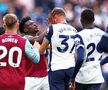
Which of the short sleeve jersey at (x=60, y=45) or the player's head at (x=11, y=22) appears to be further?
the short sleeve jersey at (x=60, y=45)

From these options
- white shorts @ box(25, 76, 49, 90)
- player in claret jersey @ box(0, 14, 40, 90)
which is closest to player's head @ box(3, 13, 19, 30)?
player in claret jersey @ box(0, 14, 40, 90)

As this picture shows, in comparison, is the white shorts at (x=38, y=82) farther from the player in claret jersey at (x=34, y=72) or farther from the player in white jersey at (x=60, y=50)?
the player in white jersey at (x=60, y=50)

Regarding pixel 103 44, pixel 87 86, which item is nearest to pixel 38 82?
pixel 87 86

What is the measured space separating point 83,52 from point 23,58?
102 cm

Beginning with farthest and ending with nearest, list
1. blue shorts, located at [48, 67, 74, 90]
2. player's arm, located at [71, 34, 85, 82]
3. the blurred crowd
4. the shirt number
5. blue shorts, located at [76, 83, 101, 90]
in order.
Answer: the blurred crowd
blue shorts, located at [48, 67, 74, 90]
blue shorts, located at [76, 83, 101, 90]
player's arm, located at [71, 34, 85, 82]
the shirt number

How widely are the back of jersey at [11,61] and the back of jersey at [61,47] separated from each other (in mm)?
1362

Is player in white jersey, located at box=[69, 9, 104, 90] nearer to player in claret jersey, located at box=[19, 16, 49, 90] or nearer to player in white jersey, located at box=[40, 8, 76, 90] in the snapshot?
player in white jersey, located at box=[40, 8, 76, 90]

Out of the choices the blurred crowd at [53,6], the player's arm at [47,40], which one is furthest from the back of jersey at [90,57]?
the blurred crowd at [53,6]

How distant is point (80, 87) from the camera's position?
1166 cm

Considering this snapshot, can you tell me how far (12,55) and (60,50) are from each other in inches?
61.7

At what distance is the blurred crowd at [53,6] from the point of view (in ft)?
73.8

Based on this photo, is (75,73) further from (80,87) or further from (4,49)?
(4,49)

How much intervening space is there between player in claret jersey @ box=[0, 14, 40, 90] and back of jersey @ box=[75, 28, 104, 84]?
0.97 meters

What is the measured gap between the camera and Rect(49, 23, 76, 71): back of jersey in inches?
476
